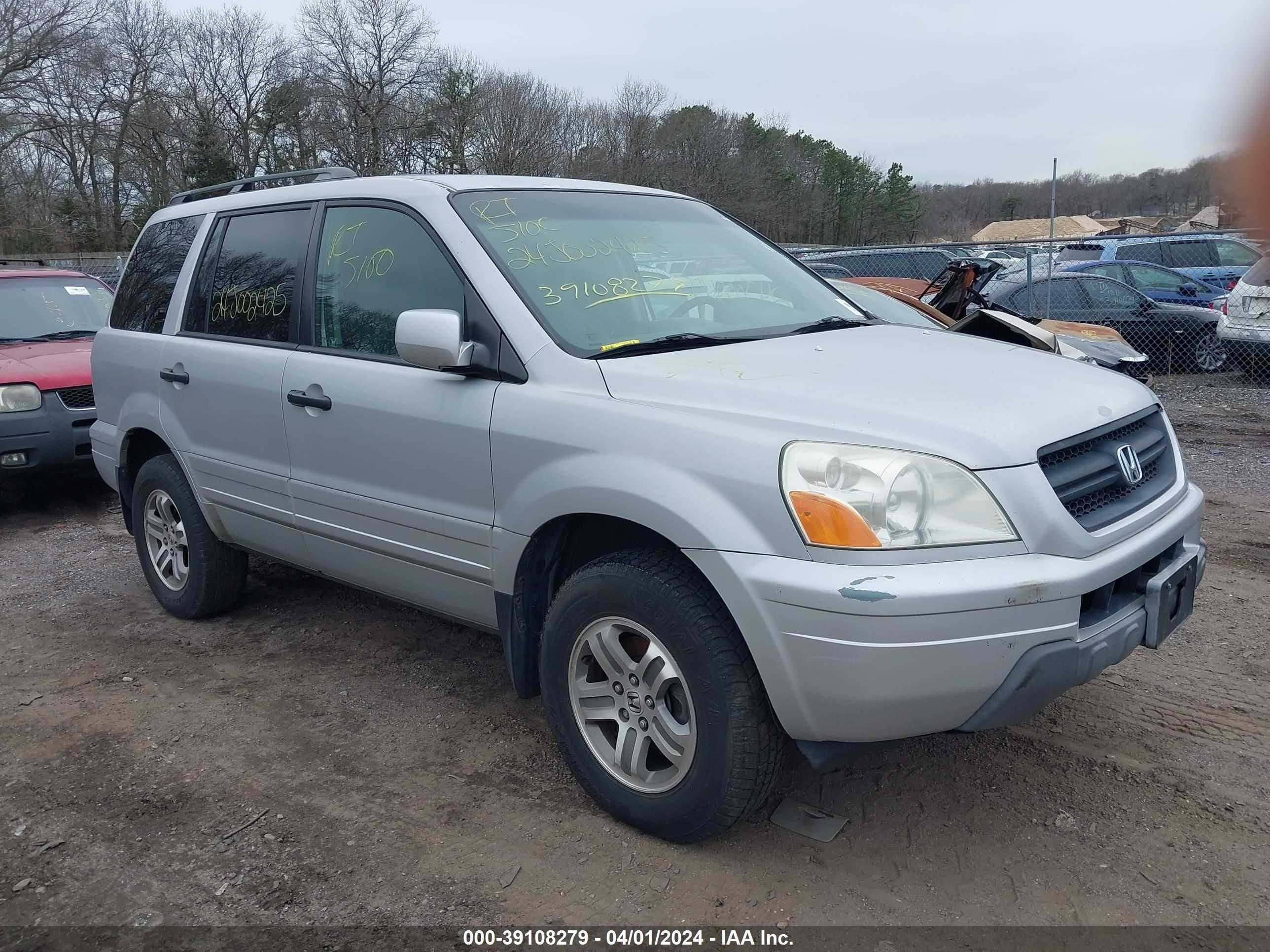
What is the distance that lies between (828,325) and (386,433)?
1.63 meters

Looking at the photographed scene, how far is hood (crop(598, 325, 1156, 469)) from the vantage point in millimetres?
2498

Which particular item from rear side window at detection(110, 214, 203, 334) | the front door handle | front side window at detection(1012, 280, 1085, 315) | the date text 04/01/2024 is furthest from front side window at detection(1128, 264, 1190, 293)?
the date text 04/01/2024

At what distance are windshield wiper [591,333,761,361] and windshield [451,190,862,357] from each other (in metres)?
0.02

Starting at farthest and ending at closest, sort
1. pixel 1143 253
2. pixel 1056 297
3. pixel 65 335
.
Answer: pixel 1143 253 → pixel 1056 297 → pixel 65 335

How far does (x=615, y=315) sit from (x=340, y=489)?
1.23 meters

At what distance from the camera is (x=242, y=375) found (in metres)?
4.05

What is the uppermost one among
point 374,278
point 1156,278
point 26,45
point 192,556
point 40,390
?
point 26,45

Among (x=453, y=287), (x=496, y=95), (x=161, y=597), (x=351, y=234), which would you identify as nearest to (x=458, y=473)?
(x=453, y=287)

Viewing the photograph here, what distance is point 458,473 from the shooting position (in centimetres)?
322

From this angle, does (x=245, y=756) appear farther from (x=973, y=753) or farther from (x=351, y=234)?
(x=973, y=753)

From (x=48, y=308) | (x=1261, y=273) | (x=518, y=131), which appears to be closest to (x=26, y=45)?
(x=518, y=131)

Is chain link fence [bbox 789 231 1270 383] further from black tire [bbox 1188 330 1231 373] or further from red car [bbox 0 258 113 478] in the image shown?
red car [bbox 0 258 113 478]

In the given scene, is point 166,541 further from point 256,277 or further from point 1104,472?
point 1104,472

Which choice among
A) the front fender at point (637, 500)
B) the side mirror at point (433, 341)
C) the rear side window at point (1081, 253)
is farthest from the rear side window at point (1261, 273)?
the rear side window at point (1081, 253)
